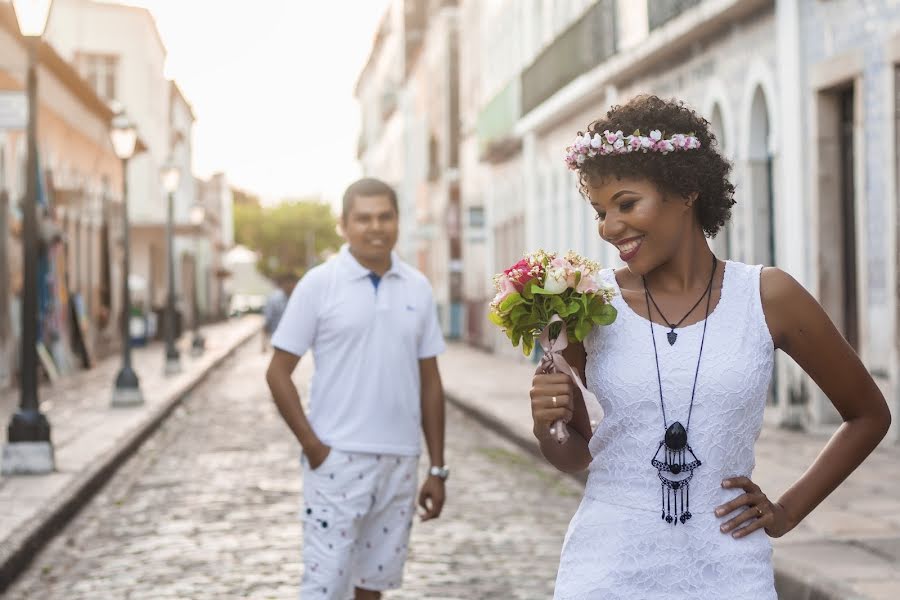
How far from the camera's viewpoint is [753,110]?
1714 centimetres

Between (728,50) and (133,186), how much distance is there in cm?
3567

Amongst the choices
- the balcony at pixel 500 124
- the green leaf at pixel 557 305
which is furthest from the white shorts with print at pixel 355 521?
the balcony at pixel 500 124

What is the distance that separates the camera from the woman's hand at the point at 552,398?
129 inches

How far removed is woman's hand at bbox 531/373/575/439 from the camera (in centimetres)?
327

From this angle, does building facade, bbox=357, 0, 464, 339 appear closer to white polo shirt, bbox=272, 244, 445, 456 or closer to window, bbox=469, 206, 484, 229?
window, bbox=469, 206, 484, 229

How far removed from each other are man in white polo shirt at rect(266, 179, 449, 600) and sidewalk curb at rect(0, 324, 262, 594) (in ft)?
10.8

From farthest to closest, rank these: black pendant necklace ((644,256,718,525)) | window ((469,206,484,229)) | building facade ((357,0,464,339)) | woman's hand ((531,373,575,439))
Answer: building facade ((357,0,464,339)) < window ((469,206,484,229)) < woman's hand ((531,373,575,439)) < black pendant necklace ((644,256,718,525))

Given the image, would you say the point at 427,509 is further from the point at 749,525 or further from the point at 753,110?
the point at 753,110

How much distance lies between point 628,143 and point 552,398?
529 mm

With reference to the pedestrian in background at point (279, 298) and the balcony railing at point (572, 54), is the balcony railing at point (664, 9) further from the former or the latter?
the pedestrian in background at point (279, 298)

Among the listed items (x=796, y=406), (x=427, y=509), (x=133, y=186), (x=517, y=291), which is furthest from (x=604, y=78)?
(x=133, y=186)

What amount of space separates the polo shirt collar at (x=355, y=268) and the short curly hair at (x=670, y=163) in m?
2.48

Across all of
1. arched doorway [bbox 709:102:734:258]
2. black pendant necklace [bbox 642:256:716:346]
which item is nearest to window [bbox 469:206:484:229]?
arched doorway [bbox 709:102:734:258]

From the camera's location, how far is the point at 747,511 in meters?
3.18
